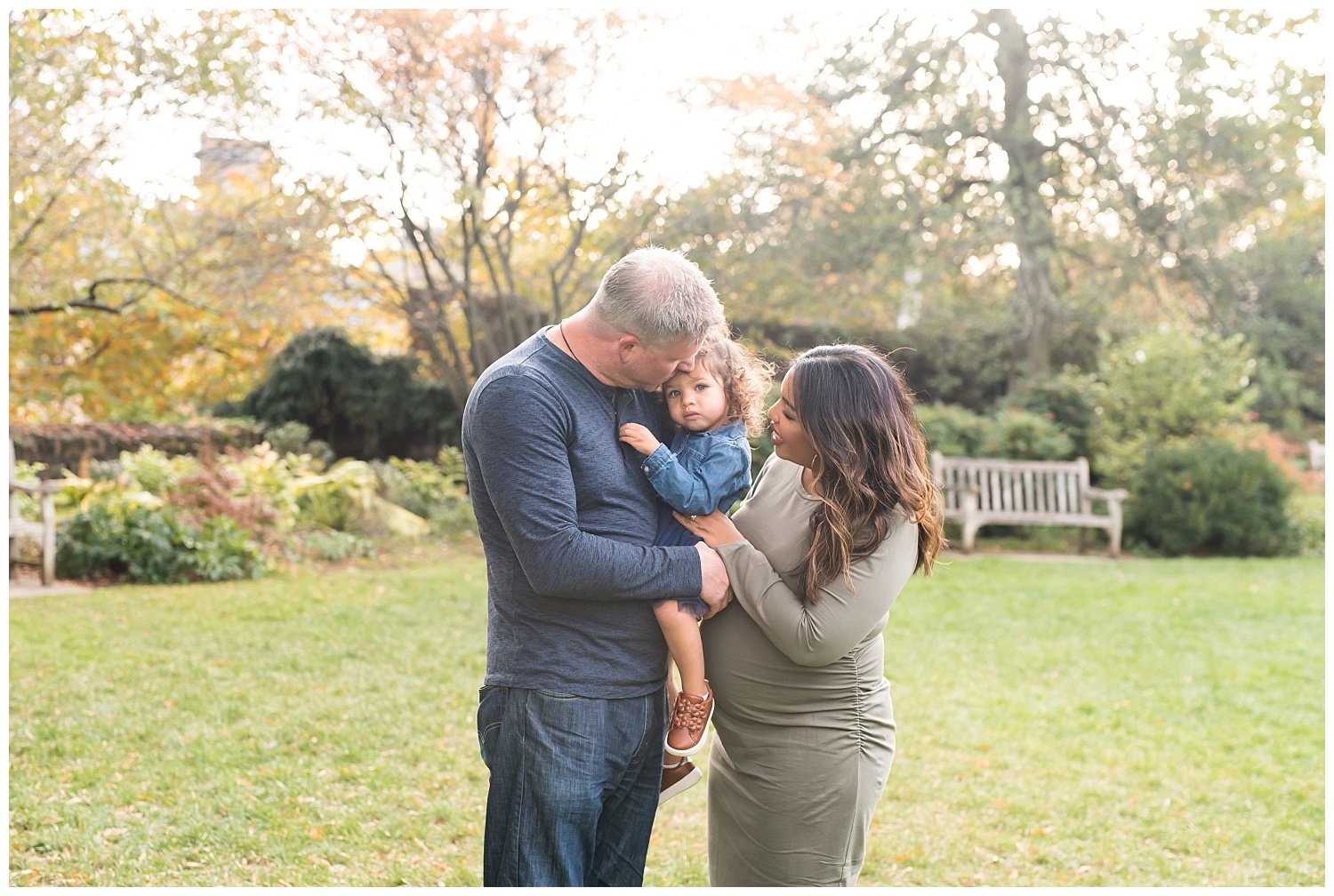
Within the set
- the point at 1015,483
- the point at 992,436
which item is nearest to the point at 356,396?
the point at 992,436

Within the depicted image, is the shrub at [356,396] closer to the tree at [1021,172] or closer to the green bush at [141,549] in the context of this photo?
the tree at [1021,172]

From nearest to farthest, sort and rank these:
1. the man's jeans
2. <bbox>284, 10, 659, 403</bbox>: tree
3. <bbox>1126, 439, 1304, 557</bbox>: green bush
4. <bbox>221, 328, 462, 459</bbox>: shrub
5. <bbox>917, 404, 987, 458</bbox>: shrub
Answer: the man's jeans → <bbox>284, 10, 659, 403</bbox>: tree → <bbox>1126, 439, 1304, 557</bbox>: green bush → <bbox>917, 404, 987, 458</bbox>: shrub → <bbox>221, 328, 462, 459</bbox>: shrub

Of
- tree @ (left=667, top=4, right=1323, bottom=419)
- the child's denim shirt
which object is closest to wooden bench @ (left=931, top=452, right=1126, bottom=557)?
tree @ (left=667, top=4, right=1323, bottom=419)

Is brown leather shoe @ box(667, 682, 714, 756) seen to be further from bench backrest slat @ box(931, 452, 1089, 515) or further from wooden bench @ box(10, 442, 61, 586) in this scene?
bench backrest slat @ box(931, 452, 1089, 515)

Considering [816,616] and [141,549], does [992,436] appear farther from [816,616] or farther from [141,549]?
[816,616]

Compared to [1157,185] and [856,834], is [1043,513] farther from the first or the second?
[856,834]

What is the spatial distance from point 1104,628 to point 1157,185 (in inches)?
336

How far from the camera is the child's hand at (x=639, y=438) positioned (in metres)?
2.38

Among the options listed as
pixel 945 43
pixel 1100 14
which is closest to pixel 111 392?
pixel 945 43

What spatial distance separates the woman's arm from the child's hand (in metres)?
0.27

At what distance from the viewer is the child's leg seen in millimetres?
2363

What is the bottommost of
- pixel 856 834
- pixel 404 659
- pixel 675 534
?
pixel 404 659

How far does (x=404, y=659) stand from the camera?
6816 mm

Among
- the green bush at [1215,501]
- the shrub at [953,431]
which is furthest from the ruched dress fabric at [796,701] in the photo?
the green bush at [1215,501]
